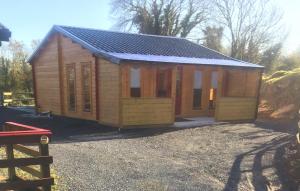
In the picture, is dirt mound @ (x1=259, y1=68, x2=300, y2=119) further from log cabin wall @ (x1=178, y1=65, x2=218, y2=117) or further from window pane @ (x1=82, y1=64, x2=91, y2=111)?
window pane @ (x1=82, y1=64, x2=91, y2=111)

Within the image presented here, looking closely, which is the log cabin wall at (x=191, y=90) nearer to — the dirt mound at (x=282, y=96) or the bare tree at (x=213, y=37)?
the dirt mound at (x=282, y=96)

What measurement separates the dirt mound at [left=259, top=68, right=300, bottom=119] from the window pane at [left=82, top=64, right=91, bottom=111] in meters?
8.61

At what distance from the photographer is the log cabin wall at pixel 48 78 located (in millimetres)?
15242

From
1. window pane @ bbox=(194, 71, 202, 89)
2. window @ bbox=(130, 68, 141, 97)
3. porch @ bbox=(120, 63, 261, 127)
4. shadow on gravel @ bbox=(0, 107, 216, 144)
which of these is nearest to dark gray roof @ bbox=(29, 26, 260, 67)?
porch @ bbox=(120, 63, 261, 127)

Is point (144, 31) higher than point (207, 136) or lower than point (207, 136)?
higher

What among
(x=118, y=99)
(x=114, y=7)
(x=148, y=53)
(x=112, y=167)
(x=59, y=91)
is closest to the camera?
(x=112, y=167)

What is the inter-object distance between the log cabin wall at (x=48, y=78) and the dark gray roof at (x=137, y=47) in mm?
1121

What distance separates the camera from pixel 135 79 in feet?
38.5

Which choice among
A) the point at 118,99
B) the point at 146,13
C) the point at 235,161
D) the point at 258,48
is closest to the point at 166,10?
the point at 146,13

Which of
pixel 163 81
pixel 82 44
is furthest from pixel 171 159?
pixel 82 44

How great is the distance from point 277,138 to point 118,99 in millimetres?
5295

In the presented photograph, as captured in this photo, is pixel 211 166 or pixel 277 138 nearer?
pixel 211 166

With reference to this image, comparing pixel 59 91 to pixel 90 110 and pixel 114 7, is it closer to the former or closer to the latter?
pixel 90 110

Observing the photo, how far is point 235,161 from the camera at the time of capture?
7477 mm
